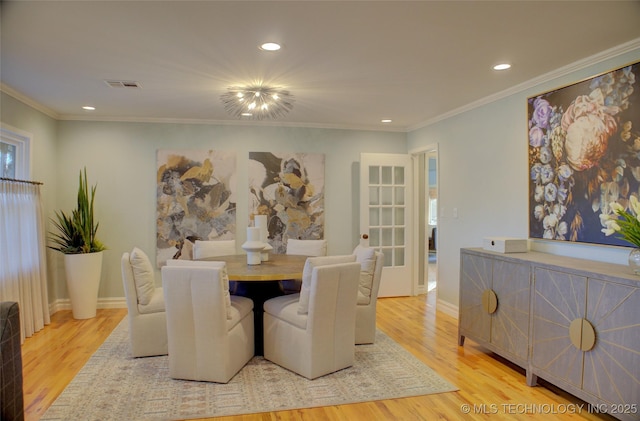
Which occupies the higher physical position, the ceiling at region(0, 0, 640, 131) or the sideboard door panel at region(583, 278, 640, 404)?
the ceiling at region(0, 0, 640, 131)

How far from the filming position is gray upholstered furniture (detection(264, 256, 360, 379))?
2947mm

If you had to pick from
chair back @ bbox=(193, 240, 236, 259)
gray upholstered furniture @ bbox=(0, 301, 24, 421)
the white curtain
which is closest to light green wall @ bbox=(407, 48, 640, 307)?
chair back @ bbox=(193, 240, 236, 259)

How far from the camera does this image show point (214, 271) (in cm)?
281

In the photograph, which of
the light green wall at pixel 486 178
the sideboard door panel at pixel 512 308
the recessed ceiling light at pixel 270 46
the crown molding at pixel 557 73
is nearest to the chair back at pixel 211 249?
the recessed ceiling light at pixel 270 46

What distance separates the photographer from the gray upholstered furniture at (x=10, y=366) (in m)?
1.60

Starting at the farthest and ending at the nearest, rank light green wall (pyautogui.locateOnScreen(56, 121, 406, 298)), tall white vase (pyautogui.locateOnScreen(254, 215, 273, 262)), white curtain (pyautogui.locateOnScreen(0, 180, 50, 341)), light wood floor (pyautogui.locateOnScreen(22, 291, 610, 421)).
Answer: light green wall (pyautogui.locateOnScreen(56, 121, 406, 298)), tall white vase (pyautogui.locateOnScreen(254, 215, 273, 262)), white curtain (pyautogui.locateOnScreen(0, 180, 50, 341)), light wood floor (pyautogui.locateOnScreen(22, 291, 610, 421))

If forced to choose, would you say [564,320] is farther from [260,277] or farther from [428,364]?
[260,277]

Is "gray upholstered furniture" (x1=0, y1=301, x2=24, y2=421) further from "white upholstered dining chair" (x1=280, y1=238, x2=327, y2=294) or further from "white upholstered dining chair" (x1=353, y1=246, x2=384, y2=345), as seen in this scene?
"white upholstered dining chair" (x1=280, y1=238, x2=327, y2=294)

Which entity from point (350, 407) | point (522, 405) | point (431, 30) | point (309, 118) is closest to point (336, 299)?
point (350, 407)

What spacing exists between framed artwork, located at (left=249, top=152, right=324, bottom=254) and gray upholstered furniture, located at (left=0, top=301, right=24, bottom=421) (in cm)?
378

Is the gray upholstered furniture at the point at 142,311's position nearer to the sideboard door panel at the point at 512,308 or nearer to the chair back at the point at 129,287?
the chair back at the point at 129,287

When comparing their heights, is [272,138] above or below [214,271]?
above

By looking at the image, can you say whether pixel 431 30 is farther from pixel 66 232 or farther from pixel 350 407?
pixel 66 232

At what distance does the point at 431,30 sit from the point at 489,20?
0.33 metres
